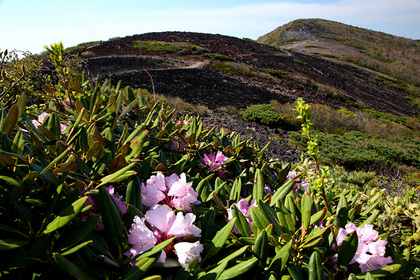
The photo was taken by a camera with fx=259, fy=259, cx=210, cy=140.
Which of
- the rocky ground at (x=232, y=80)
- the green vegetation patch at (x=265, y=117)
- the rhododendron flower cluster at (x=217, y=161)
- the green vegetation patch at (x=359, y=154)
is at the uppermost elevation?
the rocky ground at (x=232, y=80)

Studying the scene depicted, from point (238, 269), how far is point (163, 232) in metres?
0.23

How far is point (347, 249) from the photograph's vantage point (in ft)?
2.58

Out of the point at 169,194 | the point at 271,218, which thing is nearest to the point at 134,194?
the point at 169,194

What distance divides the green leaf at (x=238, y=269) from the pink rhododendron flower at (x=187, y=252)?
85mm

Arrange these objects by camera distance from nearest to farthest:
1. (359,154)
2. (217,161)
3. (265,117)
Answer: (217,161) → (359,154) → (265,117)

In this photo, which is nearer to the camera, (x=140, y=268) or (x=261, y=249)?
(x=140, y=268)

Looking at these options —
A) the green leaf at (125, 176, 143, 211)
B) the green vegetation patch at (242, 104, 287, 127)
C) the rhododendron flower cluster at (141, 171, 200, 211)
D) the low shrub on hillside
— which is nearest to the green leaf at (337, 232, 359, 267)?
the low shrub on hillside

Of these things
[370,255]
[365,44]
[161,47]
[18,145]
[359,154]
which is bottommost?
[359,154]

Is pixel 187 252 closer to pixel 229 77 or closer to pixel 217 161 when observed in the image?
pixel 217 161

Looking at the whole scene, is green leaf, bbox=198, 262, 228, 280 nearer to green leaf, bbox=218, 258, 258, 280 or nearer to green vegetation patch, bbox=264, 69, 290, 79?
green leaf, bbox=218, 258, 258, 280

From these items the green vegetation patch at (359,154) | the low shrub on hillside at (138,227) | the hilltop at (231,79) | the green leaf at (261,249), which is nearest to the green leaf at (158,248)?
the low shrub on hillside at (138,227)

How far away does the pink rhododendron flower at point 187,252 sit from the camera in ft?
2.22

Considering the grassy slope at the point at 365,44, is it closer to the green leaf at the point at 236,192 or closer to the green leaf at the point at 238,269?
the green leaf at the point at 236,192

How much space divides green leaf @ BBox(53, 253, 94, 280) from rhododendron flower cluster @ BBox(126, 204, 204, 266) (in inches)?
4.6
